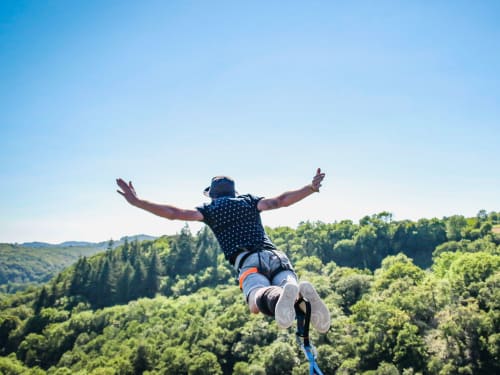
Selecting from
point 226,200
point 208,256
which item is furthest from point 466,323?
point 208,256

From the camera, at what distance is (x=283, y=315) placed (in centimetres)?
398

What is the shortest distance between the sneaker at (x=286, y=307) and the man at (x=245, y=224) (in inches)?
26.5

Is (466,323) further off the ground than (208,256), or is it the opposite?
(208,256)

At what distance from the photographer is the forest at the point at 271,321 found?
53438 mm

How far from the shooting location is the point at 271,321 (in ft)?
251

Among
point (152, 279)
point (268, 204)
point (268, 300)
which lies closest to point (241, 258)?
point (268, 204)

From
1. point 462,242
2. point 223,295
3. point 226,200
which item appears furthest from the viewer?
point 462,242

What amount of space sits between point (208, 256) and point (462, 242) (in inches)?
3685

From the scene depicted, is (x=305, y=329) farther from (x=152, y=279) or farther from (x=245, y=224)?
(x=152, y=279)

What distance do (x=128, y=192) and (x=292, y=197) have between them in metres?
2.63

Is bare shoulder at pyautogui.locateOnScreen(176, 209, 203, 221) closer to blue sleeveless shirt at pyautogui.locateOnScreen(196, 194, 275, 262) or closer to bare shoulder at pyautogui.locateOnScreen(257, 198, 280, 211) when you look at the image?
blue sleeveless shirt at pyautogui.locateOnScreen(196, 194, 275, 262)

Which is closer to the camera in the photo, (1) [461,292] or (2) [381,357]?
Result: (2) [381,357]

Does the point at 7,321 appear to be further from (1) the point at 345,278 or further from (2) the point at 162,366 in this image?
(1) the point at 345,278

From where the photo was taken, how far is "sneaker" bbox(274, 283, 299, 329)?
3.96 metres
